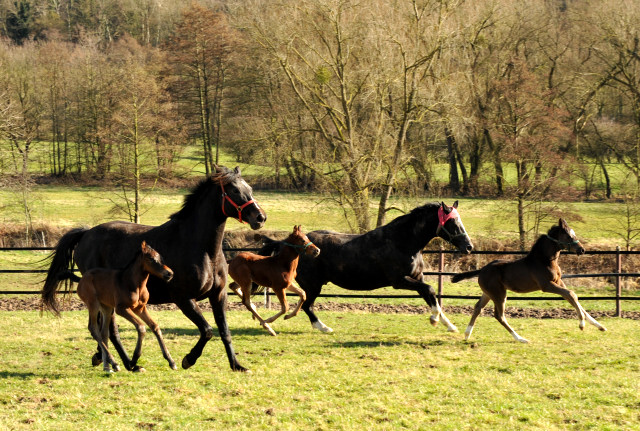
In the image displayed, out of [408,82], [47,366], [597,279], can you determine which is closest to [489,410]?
[47,366]

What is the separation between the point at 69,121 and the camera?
46844 millimetres

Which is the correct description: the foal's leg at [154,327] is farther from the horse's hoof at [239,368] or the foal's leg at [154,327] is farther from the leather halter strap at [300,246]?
the leather halter strap at [300,246]

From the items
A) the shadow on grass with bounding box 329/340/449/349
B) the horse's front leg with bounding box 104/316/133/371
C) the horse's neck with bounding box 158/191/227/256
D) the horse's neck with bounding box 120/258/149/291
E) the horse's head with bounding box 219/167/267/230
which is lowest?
the shadow on grass with bounding box 329/340/449/349

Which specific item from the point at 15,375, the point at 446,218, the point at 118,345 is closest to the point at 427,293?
the point at 446,218

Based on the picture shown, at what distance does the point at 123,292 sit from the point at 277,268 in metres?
3.23

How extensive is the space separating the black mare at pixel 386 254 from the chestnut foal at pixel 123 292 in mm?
3700

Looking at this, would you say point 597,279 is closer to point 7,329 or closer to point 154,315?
point 154,315

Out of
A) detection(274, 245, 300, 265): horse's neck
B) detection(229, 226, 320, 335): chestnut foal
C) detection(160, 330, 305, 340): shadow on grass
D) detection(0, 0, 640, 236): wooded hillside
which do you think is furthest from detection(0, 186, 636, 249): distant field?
detection(274, 245, 300, 265): horse's neck

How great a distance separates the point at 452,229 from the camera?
1052 centimetres

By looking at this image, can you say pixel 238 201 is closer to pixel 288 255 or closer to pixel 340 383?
pixel 340 383

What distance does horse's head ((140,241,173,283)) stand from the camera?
7.68 meters

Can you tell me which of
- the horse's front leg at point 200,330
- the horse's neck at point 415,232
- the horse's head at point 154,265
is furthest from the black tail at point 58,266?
the horse's neck at point 415,232

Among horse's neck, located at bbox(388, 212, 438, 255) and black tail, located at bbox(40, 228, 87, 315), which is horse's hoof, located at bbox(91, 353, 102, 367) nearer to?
black tail, located at bbox(40, 228, 87, 315)

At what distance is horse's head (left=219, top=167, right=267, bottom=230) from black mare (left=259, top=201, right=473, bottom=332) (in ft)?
11.3
